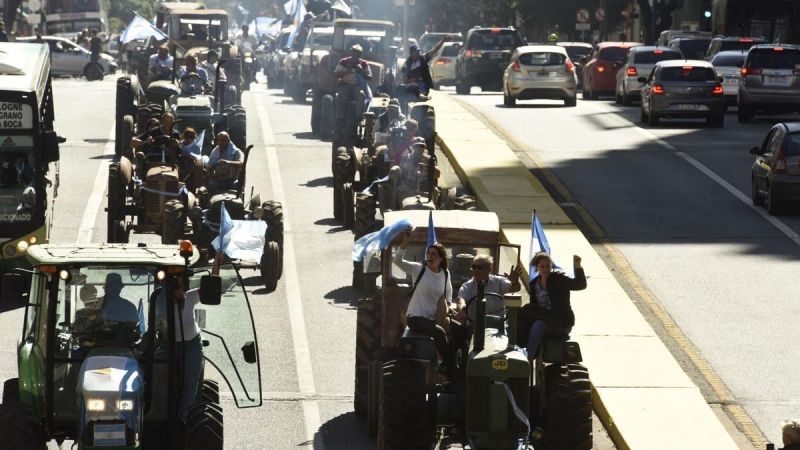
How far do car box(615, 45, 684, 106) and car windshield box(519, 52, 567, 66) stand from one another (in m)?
2.02

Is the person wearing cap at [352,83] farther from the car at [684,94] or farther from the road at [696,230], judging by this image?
the car at [684,94]

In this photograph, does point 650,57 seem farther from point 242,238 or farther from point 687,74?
point 242,238

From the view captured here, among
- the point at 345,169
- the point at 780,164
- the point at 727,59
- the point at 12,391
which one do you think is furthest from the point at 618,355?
the point at 727,59

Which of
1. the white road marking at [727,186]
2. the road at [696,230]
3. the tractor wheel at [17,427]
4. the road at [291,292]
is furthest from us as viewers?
the white road marking at [727,186]

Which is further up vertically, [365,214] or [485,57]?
[365,214]

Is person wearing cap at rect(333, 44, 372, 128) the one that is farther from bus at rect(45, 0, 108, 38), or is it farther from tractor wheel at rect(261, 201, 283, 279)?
bus at rect(45, 0, 108, 38)

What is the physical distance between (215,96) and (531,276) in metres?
15.8

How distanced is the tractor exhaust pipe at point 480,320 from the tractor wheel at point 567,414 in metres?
0.72

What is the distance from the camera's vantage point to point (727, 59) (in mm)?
43406

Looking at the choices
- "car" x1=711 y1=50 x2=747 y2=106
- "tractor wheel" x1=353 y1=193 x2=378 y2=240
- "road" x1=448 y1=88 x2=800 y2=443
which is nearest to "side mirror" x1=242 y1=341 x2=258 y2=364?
"road" x1=448 y1=88 x2=800 y2=443

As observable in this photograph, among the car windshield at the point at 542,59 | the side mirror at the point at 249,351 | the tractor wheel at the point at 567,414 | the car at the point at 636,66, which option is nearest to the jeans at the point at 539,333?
the tractor wheel at the point at 567,414

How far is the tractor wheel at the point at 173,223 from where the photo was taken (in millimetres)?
20094

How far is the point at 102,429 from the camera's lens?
9.58 meters

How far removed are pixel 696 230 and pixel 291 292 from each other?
7492 millimetres
